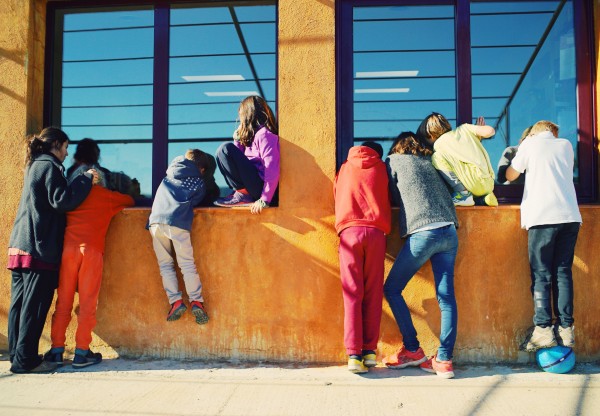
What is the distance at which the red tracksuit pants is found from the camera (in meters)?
3.56

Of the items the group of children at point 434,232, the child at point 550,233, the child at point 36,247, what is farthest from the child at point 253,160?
the child at point 550,233

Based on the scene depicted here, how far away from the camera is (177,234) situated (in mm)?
3861

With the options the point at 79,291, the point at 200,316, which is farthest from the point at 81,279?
the point at 200,316

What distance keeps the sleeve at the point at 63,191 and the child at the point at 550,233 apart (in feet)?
11.1

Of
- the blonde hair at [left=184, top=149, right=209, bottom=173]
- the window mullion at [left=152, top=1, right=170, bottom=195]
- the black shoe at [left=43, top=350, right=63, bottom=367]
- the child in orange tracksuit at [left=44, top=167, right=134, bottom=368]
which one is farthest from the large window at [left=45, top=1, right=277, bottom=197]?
the black shoe at [left=43, top=350, right=63, bottom=367]

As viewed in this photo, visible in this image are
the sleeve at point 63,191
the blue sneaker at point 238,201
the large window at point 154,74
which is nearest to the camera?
the sleeve at point 63,191

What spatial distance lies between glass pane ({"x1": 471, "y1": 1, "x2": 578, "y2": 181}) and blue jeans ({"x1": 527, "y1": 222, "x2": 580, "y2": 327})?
2.91 ft

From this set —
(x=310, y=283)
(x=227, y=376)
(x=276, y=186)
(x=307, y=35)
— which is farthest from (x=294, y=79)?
(x=227, y=376)

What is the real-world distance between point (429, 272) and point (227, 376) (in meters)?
1.76

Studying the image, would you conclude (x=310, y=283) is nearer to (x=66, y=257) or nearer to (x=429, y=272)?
(x=429, y=272)

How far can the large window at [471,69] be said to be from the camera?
4223 millimetres

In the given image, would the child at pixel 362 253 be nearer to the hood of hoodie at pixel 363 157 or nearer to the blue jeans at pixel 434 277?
the hood of hoodie at pixel 363 157

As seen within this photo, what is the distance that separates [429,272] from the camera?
3.91m

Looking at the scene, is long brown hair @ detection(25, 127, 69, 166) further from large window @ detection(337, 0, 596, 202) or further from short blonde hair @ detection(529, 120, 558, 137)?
short blonde hair @ detection(529, 120, 558, 137)
